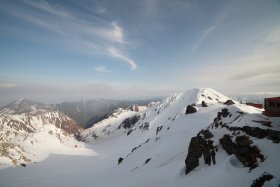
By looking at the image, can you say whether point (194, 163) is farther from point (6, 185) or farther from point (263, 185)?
point (6, 185)

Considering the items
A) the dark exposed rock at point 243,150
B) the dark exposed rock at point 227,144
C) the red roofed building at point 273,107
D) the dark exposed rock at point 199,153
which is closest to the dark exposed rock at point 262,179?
the dark exposed rock at point 243,150

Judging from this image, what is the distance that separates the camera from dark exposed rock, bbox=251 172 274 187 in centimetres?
1926

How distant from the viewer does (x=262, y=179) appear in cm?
1964

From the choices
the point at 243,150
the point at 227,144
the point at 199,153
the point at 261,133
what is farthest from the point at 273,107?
the point at 199,153

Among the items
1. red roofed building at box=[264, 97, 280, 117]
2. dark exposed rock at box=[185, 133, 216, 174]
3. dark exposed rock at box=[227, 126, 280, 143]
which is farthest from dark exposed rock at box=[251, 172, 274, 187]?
red roofed building at box=[264, 97, 280, 117]

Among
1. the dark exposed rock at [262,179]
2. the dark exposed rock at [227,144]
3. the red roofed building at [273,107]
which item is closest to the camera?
the dark exposed rock at [262,179]

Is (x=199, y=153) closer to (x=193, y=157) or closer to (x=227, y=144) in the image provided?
(x=193, y=157)

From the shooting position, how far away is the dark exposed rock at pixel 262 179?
19.3 meters

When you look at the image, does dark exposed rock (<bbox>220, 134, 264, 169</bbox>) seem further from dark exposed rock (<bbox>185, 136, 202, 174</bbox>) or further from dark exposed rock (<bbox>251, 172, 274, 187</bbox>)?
dark exposed rock (<bbox>185, 136, 202, 174</bbox>)

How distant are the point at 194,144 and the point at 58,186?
66.9 meters

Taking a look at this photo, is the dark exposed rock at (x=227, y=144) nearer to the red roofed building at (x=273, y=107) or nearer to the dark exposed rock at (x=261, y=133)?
the dark exposed rock at (x=261, y=133)

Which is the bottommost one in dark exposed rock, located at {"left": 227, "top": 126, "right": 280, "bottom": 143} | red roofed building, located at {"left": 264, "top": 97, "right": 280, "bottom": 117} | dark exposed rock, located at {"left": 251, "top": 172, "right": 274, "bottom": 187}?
dark exposed rock, located at {"left": 251, "top": 172, "right": 274, "bottom": 187}

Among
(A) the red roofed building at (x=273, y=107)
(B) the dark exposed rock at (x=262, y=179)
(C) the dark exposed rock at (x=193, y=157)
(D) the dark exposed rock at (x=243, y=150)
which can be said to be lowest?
(C) the dark exposed rock at (x=193, y=157)

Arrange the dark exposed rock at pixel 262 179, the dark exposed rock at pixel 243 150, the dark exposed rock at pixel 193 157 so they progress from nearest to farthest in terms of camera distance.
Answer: the dark exposed rock at pixel 262 179 → the dark exposed rock at pixel 243 150 → the dark exposed rock at pixel 193 157
